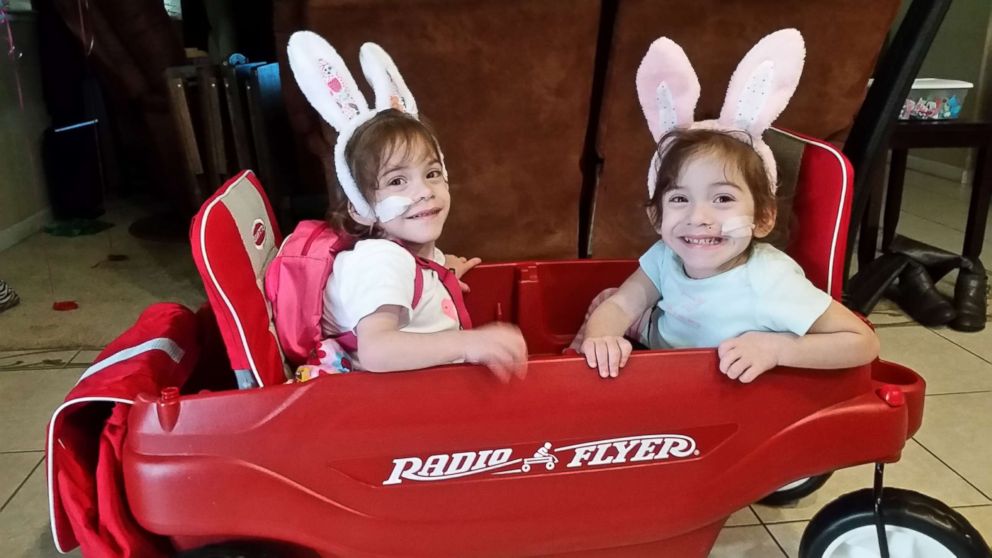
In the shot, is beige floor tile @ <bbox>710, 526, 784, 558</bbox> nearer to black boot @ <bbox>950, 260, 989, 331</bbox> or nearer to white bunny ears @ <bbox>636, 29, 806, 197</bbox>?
white bunny ears @ <bbox>636, 29, 806, 197</bbox>

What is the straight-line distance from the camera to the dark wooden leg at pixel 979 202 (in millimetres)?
1876

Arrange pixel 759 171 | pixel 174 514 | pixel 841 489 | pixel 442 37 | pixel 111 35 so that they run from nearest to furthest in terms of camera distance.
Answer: pixel 174 514, pixel 759 171, pixel 841 489, pixel 442 37, pixel 111 35

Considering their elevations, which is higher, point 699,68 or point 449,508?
point 699,68

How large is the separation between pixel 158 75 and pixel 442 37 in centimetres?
122

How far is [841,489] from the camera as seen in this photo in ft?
3.90

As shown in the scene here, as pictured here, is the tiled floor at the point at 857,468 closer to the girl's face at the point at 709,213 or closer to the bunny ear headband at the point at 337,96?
the girl's face at the point at 709,213

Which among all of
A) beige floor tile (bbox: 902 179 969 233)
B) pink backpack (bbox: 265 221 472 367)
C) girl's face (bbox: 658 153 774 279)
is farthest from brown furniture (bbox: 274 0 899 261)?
beige floor tile (bbox: 902 179 969 233)

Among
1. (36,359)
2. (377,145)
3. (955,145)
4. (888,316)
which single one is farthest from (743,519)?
(36,359)

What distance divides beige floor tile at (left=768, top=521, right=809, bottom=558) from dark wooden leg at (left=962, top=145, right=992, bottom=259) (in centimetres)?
115

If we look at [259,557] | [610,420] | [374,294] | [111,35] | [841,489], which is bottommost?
[841,489]

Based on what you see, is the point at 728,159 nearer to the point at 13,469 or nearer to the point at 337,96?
the point at 337,96

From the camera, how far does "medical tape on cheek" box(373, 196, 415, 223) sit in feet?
3.10

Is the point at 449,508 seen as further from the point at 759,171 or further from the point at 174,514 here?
the point at 759,171

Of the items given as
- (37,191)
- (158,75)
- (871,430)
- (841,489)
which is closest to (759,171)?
(871,430)
